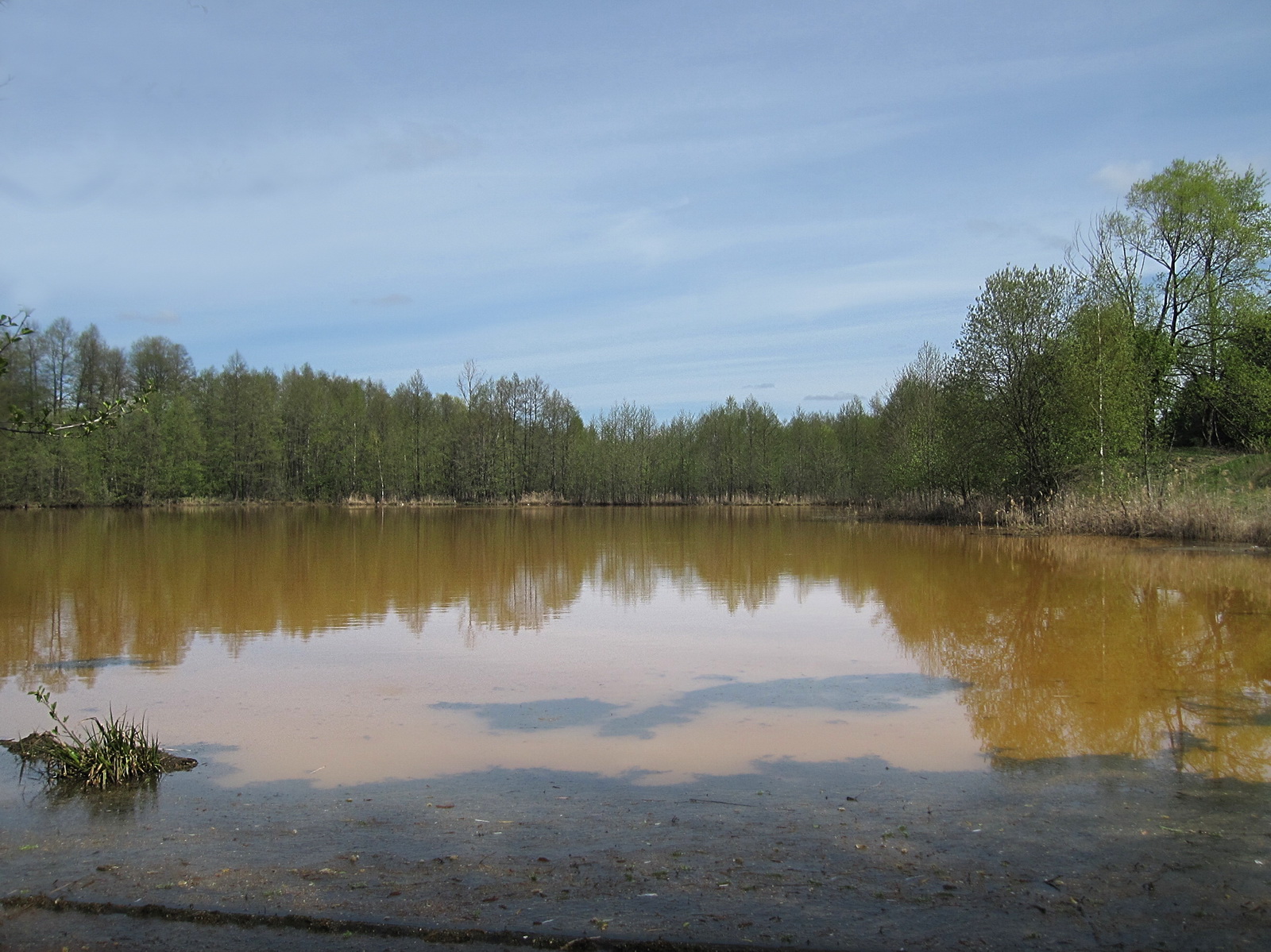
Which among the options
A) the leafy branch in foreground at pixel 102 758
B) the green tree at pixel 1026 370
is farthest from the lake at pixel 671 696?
the green tree at pixel 1026 370

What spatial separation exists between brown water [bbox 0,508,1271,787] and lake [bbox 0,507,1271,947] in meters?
0.05

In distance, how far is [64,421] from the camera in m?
4.76

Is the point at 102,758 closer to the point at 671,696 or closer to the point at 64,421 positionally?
the point at 64,421

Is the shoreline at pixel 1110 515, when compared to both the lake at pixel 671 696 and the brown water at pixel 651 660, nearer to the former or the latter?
the brown water at pixel 651 660

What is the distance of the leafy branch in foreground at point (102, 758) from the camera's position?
5.22 m

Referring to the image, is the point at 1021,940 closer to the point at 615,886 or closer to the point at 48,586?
the point at 615,886

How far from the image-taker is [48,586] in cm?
1416

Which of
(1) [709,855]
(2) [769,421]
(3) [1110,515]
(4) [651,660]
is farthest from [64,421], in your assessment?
(2) [769,421]

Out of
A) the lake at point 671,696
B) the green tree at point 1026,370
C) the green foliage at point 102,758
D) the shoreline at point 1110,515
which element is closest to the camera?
the lake at point 671,696

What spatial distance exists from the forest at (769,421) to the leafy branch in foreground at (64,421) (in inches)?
0.8

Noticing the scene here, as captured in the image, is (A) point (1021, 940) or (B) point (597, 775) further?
(B) point (597, 775)

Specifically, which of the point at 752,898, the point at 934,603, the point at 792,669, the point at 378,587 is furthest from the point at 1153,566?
the point at 752,898

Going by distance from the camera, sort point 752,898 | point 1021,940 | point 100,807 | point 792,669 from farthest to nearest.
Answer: point 792,669 → point 100,807 → point 752,898 → point 1021,940

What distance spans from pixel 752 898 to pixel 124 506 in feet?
179
